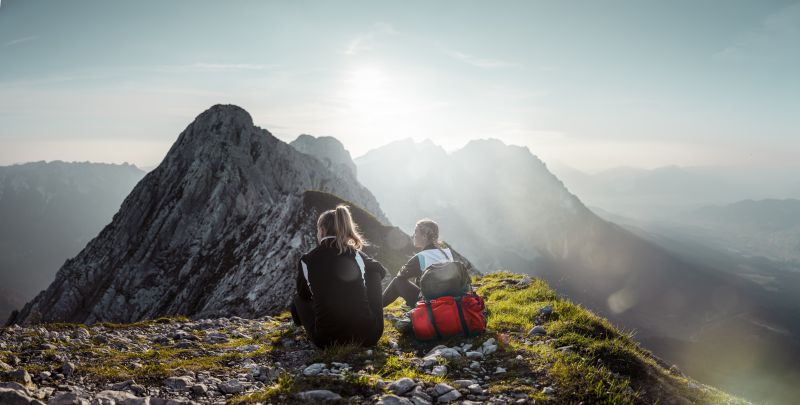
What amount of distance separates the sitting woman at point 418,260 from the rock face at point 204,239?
1933cm

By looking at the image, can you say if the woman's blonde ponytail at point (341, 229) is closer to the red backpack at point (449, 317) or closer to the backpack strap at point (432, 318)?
the backpack strap at point (432, 318)

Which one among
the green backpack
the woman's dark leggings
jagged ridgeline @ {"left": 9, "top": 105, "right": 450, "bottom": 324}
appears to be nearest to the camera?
the green backpack

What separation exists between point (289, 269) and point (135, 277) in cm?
3999

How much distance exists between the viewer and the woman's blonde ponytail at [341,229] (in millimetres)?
8383

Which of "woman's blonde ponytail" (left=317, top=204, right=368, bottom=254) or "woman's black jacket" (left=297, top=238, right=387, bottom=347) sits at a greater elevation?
"woman's blonde ponytail" (left=317, top=204, right=368, bottom=254)

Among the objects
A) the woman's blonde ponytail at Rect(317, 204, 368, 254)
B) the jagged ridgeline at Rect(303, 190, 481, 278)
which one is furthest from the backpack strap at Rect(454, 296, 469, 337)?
the jagged ridgeline at Rect(303, 190, 481, 278)

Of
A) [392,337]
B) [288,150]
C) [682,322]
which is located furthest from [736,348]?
[392,337]

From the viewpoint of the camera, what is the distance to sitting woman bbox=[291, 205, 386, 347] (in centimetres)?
818

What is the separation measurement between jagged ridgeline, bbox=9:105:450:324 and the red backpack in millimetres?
20872

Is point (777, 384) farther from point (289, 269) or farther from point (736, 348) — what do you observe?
point (289, 269)

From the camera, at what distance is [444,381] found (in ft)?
21.0

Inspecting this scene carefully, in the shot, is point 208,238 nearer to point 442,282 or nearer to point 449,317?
point 442,282

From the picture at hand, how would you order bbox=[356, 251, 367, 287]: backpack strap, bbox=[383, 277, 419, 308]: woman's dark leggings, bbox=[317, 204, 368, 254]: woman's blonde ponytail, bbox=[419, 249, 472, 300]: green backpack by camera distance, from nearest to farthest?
bbox=[317, 204, 368, 254]: woman's blonde ponytail → bbox=[356, 251, 367, 287]: backpack strap → bbox=[419, 249, 472, 300]: green backpack → bbox=[383, 277, 419, 308]: woman's dark leggings

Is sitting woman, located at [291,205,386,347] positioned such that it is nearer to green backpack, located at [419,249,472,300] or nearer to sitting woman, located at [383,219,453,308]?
green backpack, located at [419,249,472,300]
